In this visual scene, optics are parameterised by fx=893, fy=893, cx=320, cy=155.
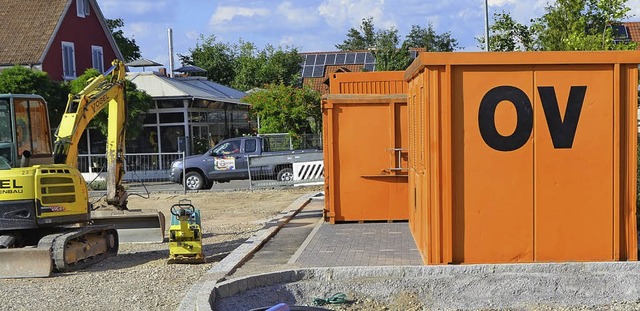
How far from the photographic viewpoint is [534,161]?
1057 centimetres

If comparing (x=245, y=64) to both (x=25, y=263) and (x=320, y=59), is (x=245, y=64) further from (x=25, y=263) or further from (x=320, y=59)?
(x=25, y=263)

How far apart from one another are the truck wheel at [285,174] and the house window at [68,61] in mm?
16133

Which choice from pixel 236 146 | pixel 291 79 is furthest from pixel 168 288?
pixel 291 79

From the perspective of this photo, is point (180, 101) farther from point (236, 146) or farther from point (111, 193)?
point (111, 193)

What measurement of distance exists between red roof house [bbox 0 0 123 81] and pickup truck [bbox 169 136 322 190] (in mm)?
12419

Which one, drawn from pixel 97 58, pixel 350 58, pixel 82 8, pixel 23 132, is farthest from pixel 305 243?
pixel 350 58

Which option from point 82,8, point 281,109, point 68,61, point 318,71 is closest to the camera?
point 281,109

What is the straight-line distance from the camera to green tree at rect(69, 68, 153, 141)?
33938mm

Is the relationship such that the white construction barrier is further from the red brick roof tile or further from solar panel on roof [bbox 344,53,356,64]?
solar panel on roof [bbox 344,53,356,64]

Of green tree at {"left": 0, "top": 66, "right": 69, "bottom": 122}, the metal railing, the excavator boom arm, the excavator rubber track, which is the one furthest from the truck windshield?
green tree at {"left": 0, "top": 66, "right": 69, "bottom": 122}

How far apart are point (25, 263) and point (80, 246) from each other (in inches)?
44.0

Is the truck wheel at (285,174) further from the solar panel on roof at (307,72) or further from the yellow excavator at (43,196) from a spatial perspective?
the solar panel on roof at (307,72)

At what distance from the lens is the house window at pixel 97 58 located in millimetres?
44156

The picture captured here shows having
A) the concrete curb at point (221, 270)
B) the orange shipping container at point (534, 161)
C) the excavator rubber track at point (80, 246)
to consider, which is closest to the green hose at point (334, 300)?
the concrete curb at point (221, 270)
